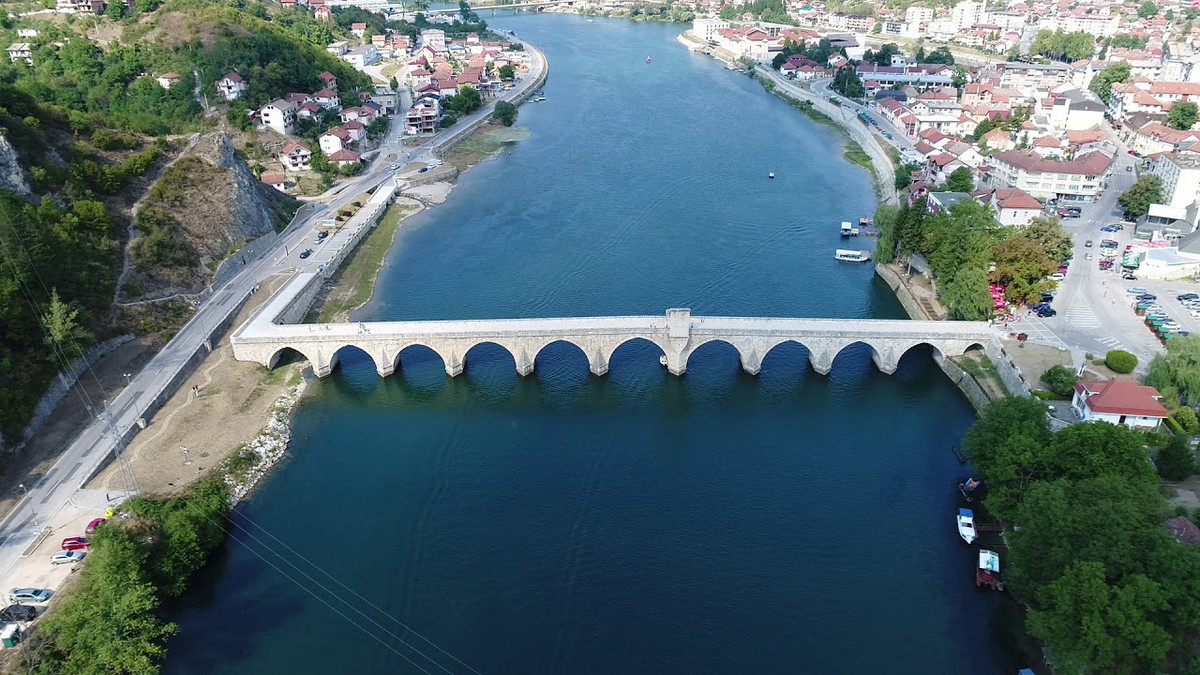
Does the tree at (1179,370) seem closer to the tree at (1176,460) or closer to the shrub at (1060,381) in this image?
the shrub at (1060,381)

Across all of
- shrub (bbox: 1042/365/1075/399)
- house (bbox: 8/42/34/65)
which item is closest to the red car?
shrub (bbox: 1042/365/1075/399)

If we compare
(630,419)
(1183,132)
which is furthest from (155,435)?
(1183,132)

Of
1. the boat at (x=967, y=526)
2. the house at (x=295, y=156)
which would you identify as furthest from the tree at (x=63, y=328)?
the boat at (x=967, y=526)

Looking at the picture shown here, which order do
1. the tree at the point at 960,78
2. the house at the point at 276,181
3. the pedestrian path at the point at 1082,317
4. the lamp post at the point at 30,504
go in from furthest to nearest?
1. the tree at the point at 960,78
2. the house at the point at 276,181
3. the pedestrian path at the point at 1082,317
4. the lamp post at the point at 30,504

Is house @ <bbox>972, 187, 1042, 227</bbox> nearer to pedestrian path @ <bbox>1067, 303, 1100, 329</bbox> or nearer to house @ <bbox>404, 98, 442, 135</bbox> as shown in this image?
pedestrian path @ <bbox>1067, 303, 1100, 329</bbox>

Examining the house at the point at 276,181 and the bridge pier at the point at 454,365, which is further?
the house at the point at 276,181

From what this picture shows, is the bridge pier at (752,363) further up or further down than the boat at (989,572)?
further up

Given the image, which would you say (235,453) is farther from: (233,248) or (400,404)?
(233,248)

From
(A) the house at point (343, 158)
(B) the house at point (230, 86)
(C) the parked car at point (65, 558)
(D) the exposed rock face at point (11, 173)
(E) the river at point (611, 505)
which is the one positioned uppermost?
(D) the exposed rock face at point (11, 173)

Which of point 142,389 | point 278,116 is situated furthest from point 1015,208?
point 278,116
